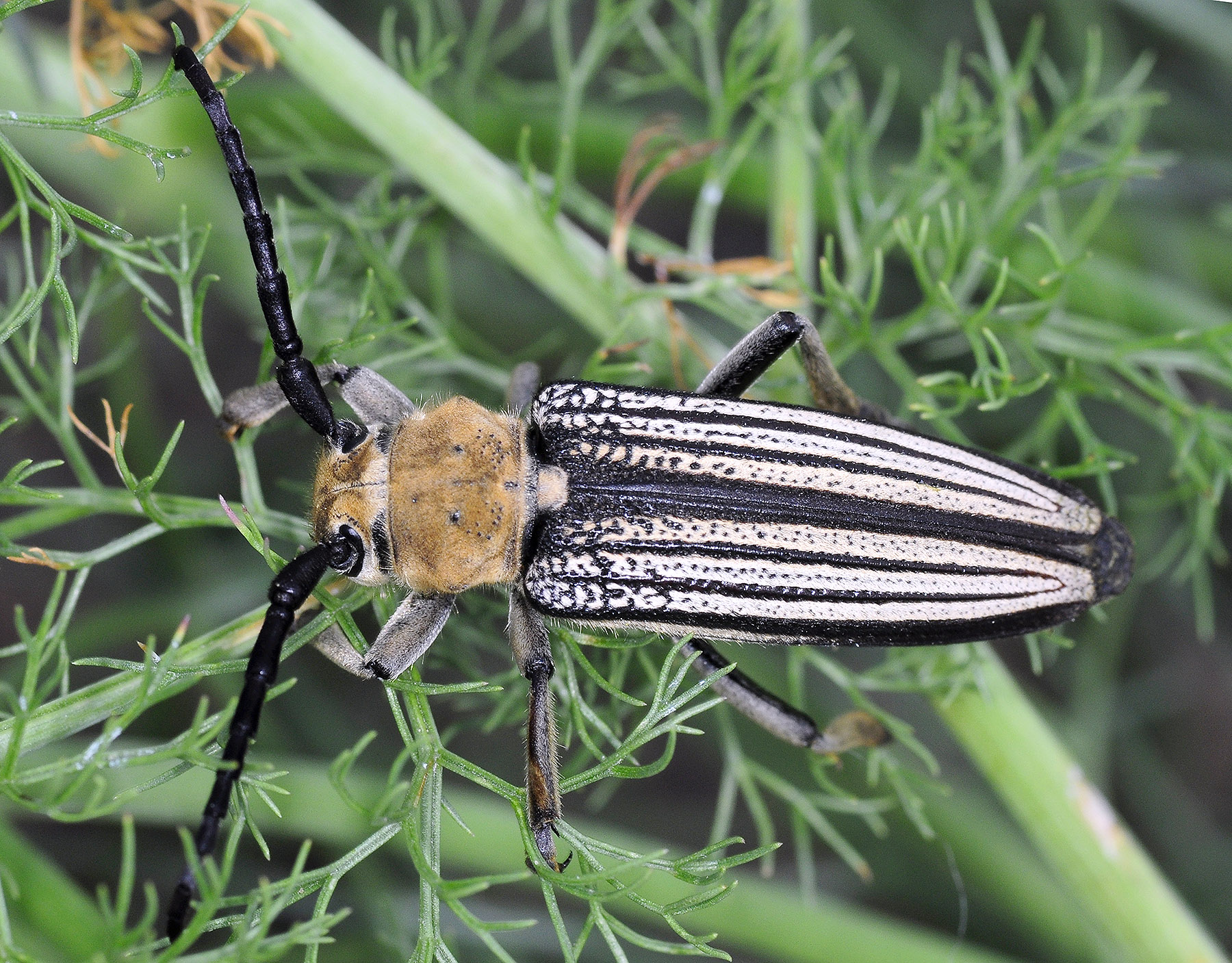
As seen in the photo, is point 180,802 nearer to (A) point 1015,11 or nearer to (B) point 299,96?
(B) point 299,96

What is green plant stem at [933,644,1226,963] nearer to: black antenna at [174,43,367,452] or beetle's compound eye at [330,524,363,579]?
beetle's compound eye at [330,524,363,579]

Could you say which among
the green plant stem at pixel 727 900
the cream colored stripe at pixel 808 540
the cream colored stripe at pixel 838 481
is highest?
the cream colored stripe at pixel 838 481

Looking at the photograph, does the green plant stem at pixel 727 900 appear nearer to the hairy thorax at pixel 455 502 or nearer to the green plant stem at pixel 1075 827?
the green plant stem at pixel 1075 827

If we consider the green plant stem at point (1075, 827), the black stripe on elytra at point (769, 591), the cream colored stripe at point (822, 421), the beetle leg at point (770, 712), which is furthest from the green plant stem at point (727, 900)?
the cream colored stripe at point (822, 421)

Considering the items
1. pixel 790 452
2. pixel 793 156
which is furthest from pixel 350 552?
pixel 793 156

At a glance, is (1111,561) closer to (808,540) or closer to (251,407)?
(808,540)

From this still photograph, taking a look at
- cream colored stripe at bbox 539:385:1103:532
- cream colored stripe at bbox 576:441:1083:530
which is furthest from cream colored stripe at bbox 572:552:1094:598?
cream colored stripe at bbox 539:385:1103:532
